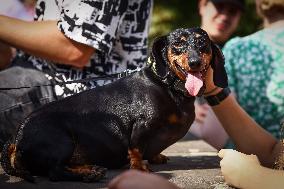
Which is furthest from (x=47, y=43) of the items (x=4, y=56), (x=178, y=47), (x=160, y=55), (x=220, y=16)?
(x=220, y=16)

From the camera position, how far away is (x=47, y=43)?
3.14 metres

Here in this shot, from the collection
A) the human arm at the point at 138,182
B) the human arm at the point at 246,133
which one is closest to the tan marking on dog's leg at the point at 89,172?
the human arm at the point at 138,182

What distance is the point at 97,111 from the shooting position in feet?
8.88

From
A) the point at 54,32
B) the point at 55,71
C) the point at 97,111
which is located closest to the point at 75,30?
the point at 54,32

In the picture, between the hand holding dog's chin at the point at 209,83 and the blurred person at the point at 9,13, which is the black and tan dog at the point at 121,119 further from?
the blurred person at the point at 9,13

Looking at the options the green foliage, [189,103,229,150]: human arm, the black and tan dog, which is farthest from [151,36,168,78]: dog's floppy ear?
the green foliage

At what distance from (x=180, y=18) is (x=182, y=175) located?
7.60m

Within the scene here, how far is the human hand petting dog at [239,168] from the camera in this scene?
242 cm

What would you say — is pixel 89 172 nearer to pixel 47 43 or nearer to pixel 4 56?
pixel 47 43

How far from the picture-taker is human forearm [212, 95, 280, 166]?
132 inches

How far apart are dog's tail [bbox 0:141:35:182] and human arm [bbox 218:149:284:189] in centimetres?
82

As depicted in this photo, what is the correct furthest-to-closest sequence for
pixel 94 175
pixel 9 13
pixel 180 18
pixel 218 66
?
pixel 180 18 < pixel 9 13 < pixel 218 66 < pixel 94 175

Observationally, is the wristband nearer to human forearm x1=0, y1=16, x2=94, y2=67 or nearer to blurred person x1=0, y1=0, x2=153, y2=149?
blurred person x1=0, y1=0, x2=153, y2=149

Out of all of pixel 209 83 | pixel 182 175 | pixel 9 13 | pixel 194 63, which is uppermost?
pixel 9 13
